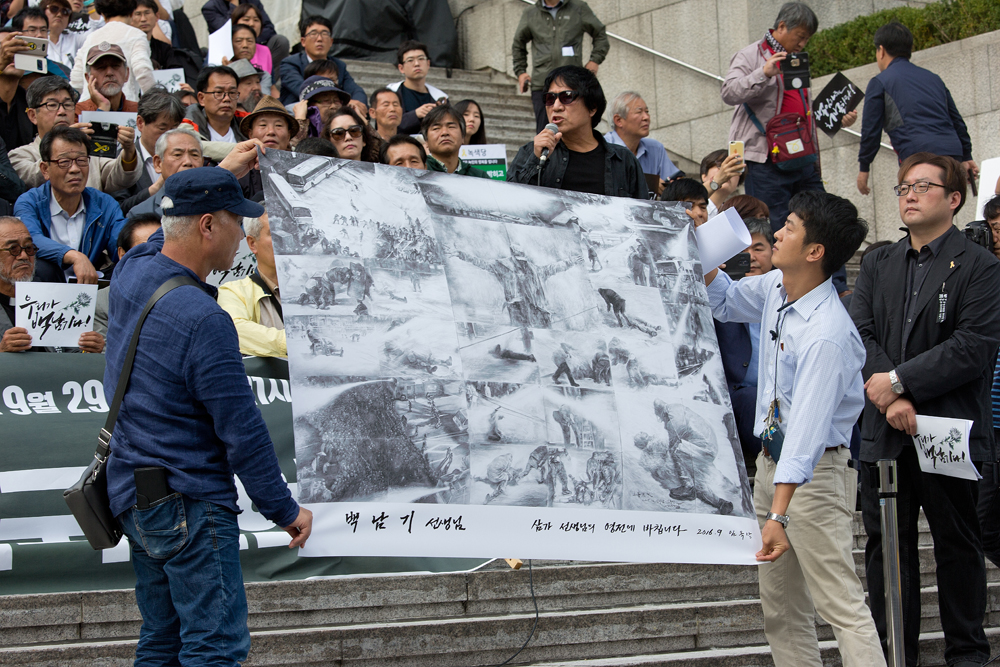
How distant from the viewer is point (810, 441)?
3.90m

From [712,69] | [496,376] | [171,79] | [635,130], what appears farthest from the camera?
[712,69]

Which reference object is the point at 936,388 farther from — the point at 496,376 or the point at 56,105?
the point at 56,105

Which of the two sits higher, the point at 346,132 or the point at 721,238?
the point at 346,132

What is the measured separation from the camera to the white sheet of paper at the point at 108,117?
7.46m

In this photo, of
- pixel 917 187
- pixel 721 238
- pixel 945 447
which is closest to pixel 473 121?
pixel 917 187

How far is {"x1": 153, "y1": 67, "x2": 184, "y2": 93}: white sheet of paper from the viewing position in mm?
9281

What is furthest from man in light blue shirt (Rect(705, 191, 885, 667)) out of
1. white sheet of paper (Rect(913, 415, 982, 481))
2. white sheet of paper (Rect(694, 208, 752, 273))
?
white sheet of paper (Rect(913, 415, 982, 481))

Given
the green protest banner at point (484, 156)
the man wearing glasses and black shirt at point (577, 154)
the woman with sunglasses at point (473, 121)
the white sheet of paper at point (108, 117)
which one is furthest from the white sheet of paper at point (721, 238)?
the woman with sunglasses at point (473, 121)

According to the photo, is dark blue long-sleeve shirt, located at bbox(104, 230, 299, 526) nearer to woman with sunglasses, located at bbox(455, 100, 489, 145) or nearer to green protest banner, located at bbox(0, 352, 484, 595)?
green protest banner, located at bbox(0, 352, 484, 595)

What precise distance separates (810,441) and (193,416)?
2.32 metres

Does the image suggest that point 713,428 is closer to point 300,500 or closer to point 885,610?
point 885,610

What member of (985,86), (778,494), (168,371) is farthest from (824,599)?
(985,86)

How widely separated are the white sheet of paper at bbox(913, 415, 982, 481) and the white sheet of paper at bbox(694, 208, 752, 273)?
1245mm

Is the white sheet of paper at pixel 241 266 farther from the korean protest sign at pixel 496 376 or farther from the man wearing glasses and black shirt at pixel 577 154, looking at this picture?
the korean protest sign at pixel 496 376
